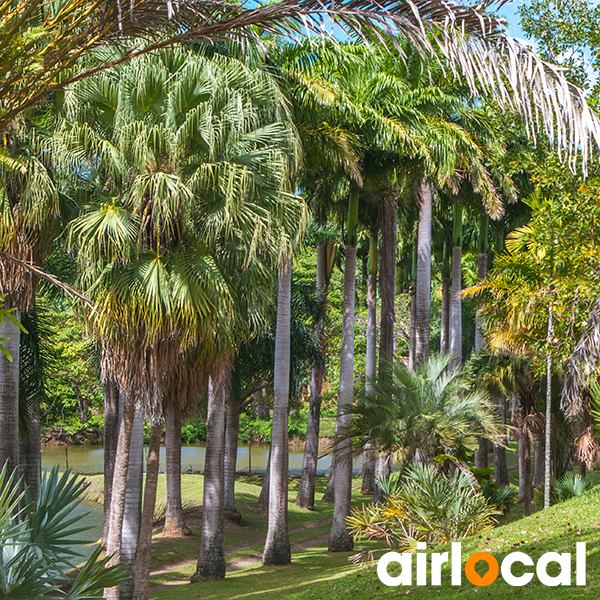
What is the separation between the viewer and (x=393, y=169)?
18875 mm

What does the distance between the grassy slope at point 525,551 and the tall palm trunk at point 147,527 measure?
8.70 ft

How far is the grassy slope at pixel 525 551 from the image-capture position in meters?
8.20

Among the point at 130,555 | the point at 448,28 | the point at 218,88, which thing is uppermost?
the point at 218,88

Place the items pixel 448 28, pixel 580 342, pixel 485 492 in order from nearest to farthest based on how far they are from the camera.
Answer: pixel 448 28, pixel 580 342, pixel 485 492

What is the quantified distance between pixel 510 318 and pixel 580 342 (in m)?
3.51

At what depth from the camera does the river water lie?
34.5 metres

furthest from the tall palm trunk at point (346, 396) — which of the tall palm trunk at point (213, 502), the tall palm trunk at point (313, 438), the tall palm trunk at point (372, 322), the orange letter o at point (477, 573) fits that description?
the orange letter o at point (477, 573)

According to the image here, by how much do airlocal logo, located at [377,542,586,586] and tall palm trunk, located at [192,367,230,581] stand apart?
5869mm

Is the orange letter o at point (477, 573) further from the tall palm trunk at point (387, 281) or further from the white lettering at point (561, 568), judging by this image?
the tall palm trunk at point (387, 281)

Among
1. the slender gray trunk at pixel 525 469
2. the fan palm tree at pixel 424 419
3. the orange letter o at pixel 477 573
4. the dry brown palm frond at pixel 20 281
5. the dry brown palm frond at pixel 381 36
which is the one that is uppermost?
the dry brown palm frond at pixel 381 36

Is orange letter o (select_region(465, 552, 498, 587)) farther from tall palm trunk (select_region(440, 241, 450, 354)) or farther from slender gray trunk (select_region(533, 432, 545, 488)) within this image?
tall palm trunk (select_region(440, 241, 450, 354))

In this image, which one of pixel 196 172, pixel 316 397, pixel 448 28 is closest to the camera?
pixel 448 28

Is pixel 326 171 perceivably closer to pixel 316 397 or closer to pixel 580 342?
pixel 580 342

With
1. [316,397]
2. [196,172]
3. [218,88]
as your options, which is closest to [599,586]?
[196,172]
